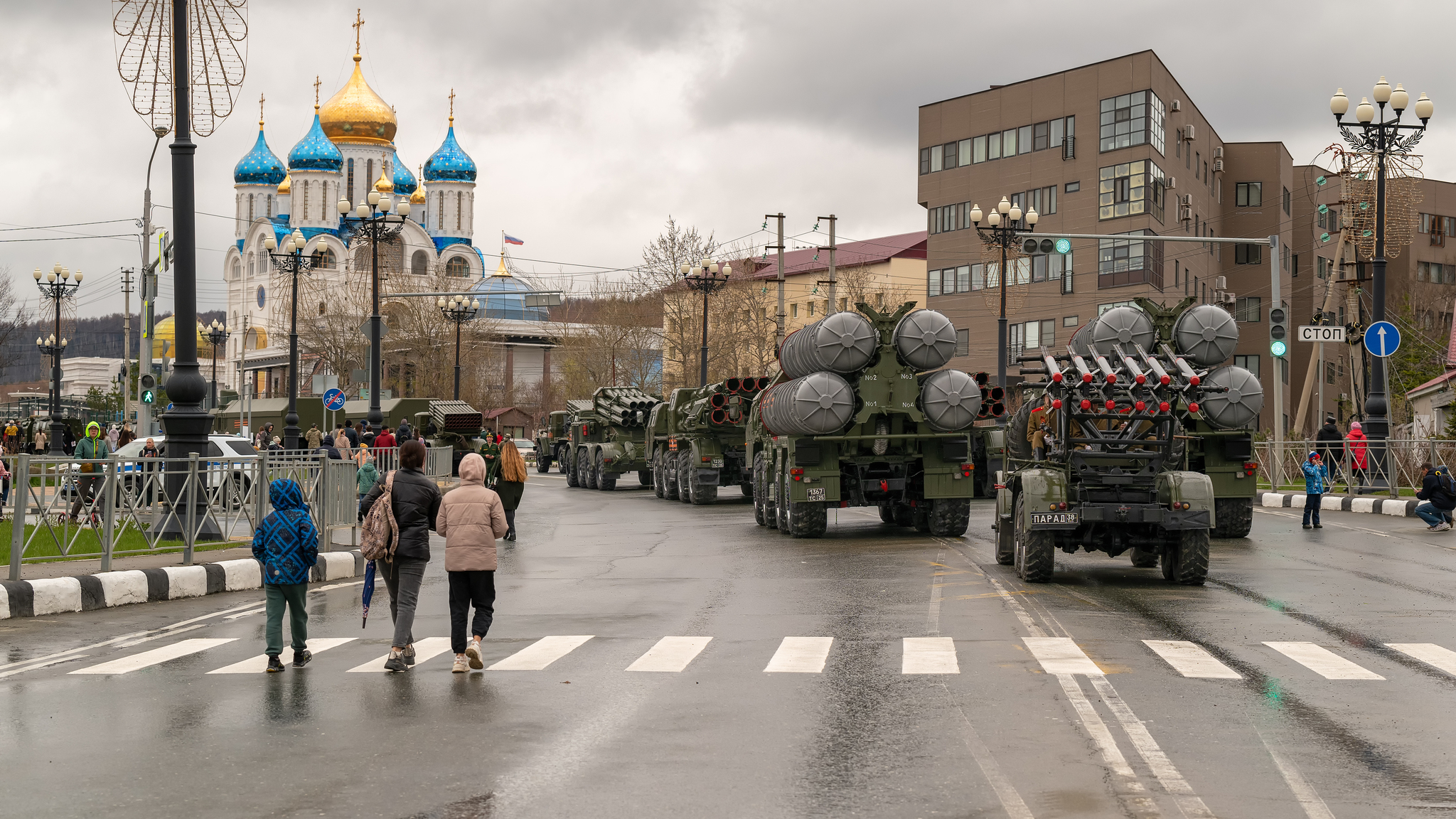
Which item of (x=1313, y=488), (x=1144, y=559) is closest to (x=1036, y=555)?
(x=1144, y=559)

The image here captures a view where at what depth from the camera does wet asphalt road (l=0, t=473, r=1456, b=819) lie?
21.1ft

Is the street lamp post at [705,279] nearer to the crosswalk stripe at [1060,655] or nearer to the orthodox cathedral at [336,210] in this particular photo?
the crosswalk stripe at [1060,655]

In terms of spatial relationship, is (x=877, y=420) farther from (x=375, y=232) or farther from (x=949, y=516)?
(x=375, y=232)

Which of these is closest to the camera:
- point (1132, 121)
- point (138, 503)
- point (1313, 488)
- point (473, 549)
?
point (473, 549)

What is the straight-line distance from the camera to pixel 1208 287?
69.5 meters

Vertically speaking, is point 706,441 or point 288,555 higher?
point 706,441

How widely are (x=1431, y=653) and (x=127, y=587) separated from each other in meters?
11.9

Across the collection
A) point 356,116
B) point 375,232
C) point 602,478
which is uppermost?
point 356,116

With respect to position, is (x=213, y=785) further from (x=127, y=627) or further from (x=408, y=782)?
(x=127, y=627)

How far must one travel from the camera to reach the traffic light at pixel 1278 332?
3141cm

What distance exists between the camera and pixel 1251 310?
70.8 metres

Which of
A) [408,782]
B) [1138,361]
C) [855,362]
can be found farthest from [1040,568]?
[408,782]

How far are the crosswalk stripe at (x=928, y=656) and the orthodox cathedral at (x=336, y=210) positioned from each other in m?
93.8

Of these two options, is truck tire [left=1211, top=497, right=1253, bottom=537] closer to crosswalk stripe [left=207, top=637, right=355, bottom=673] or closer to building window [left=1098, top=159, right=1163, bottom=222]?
crosswalk stripe [left=207, top=637, right=355, bottom=673]
